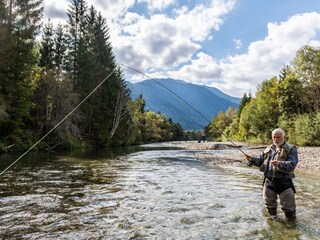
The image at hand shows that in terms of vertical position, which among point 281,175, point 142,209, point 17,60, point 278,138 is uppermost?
point 17,60

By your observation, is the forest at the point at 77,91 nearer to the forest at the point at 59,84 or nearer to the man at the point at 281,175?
the forest at the point at 59,84

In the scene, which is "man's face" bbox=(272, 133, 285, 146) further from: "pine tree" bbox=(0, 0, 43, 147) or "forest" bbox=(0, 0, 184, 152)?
"pine tree" bbox=(0, 0, 43, 147)

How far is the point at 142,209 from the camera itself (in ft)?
28.8

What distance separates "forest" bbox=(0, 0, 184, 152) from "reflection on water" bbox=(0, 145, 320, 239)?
3886 mm

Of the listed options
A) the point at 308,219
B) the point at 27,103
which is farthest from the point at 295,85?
the point at 308,219

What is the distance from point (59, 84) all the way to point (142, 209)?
29.8 m

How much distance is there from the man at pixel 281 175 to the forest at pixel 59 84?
306 inches

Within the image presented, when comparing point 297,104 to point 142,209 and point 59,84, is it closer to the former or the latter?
point 59,84

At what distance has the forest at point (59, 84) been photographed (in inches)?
1137

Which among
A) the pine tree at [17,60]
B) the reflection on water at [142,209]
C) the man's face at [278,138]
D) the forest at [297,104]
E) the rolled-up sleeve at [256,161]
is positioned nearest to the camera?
the reflection on water at [142,209]

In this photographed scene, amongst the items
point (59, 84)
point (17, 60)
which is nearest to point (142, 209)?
point (17, 60)

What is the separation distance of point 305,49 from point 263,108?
1497 centimetres

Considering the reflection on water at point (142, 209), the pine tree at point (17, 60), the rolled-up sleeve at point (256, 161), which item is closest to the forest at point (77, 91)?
the pine tree at point (17, 60)

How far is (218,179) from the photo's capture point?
14.7 metres
